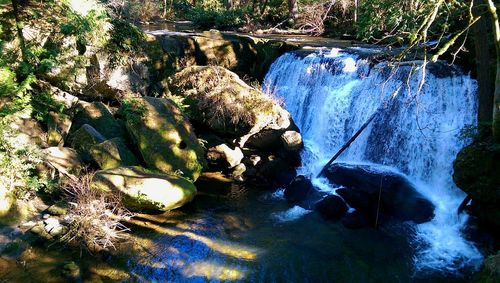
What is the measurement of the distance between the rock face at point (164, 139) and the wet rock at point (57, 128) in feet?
4.77

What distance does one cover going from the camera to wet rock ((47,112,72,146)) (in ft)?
31.7

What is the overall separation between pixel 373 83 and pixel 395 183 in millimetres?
3403

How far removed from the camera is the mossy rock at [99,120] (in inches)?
413

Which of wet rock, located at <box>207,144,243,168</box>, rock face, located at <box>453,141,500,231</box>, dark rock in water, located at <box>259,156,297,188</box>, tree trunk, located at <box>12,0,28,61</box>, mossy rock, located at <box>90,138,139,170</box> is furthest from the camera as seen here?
wet rock, located at <box>207,144,243,168</box>

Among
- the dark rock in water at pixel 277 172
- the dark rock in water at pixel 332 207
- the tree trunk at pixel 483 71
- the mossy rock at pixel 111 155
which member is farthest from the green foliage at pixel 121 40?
the tree trunk at pixel 483 71

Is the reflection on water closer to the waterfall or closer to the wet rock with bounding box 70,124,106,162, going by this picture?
the waterfall

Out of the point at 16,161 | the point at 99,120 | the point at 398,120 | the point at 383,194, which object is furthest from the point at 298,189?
the point at 16,161

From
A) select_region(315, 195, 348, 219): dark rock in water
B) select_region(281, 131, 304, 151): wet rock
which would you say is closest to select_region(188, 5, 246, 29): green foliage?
select_region(281, 131, 304, 151): wet rock

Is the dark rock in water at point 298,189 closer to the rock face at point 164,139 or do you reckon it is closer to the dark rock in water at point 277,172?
the dark rock in water at point 277,172

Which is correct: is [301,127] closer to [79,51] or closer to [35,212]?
[79,51]

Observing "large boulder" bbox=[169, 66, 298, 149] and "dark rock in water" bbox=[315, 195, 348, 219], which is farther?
"large boulder" bbox=[169, 66, 298, 149]

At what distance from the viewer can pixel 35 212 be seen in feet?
26.0

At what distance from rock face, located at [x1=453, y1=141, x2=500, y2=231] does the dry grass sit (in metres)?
6.68

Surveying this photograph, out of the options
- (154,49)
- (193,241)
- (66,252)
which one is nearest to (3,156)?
(66,252)
